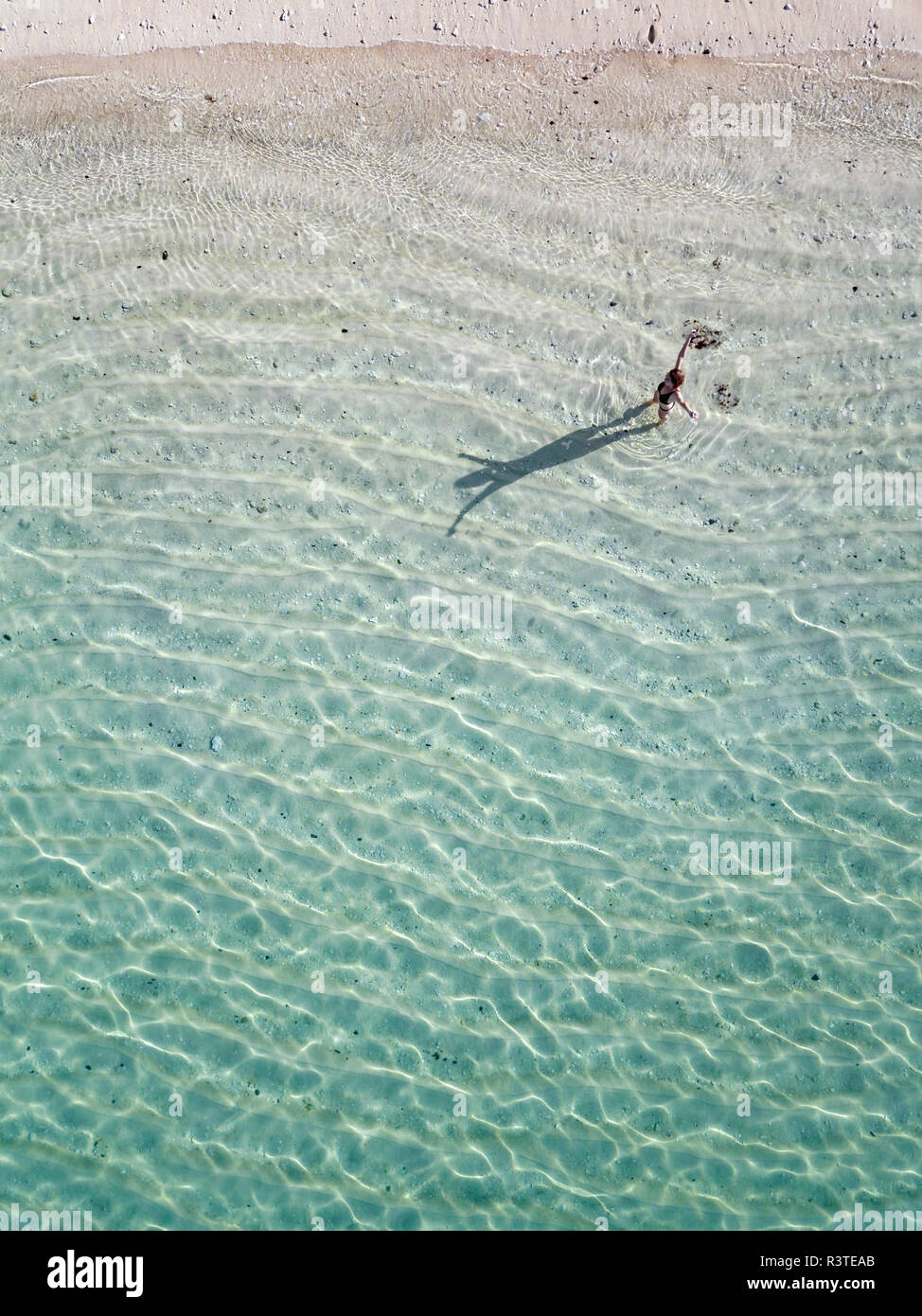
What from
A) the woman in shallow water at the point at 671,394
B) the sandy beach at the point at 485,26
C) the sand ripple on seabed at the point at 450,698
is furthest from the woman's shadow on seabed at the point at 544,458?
the sandy beach at the point at 485,26

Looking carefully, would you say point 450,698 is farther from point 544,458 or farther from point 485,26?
point 485,26

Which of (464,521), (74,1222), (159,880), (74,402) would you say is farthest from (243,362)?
(74,1222)

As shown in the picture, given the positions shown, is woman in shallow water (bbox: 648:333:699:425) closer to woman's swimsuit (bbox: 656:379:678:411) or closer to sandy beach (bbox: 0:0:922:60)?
woman's swimsuit (bbox: 656:379:678:411)

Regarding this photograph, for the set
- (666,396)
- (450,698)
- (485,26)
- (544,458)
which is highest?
(485,26)

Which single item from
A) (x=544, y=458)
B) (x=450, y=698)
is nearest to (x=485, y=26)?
(x=544, y=458)

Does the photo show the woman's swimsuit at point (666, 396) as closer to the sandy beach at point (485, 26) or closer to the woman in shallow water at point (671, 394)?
the woman in shallow water at point (671, 394)

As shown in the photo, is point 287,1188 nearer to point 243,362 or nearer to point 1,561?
point 1,561
